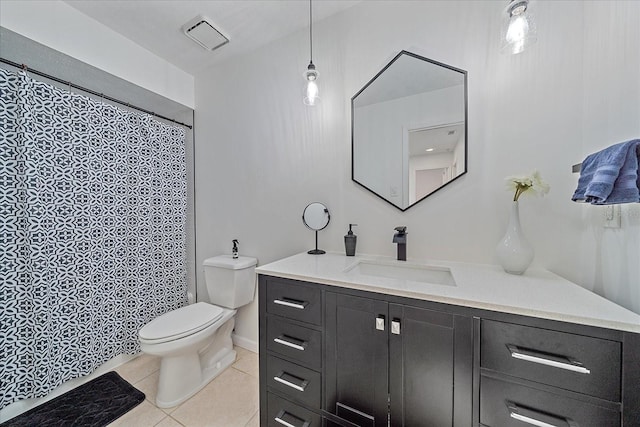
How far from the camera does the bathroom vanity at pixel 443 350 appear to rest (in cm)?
70

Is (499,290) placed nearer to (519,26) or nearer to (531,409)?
(531,409)

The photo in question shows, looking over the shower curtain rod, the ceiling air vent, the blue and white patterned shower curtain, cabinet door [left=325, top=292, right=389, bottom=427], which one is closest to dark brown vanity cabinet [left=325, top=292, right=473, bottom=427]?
cabinet door [left=325, top=292, right=389, bottom=427]

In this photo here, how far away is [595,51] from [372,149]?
3.38 feet

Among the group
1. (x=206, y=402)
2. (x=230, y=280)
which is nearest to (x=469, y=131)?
(x=230, y=280)

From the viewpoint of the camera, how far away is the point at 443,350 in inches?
34.1

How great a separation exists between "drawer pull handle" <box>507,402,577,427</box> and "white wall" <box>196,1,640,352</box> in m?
0.49

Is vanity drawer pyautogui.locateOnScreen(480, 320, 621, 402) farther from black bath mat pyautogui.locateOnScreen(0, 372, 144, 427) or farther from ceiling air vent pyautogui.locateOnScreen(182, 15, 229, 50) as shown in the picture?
ceiling air vent pyautogui.locateOnScreen(182, 15, 229, 50)

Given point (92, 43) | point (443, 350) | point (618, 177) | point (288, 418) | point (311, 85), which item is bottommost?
point (288, 418)

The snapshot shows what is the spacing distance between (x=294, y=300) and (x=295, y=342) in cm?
20

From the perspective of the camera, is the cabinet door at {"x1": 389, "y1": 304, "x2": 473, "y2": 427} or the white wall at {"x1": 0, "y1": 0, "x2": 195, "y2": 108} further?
the white wall at {"x1": 0, "y1": 0, "x2": 195, "y2": 108}

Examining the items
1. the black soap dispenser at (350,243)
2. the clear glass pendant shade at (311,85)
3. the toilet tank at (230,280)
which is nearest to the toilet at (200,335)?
the toilet tank at (230,280)

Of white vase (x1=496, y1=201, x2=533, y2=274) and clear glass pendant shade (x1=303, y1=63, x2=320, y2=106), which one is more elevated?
clear glass pendant shade (x1=303, y1=63, x2=320, y2=106)

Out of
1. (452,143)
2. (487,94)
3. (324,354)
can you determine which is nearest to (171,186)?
(324,354)

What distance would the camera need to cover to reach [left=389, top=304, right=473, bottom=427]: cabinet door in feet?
2.76
